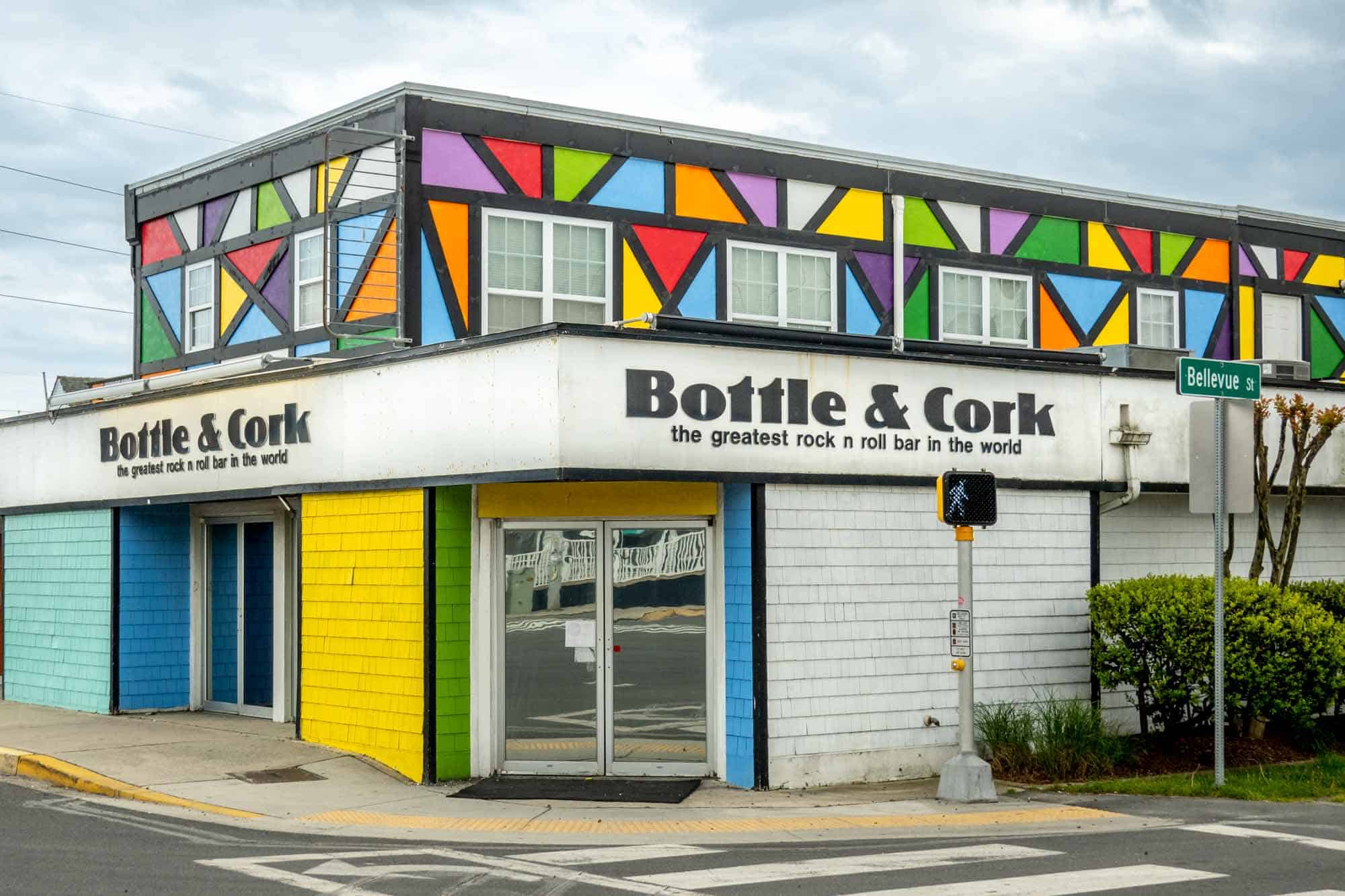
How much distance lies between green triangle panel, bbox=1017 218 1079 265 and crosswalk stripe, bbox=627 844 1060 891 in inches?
A: 430

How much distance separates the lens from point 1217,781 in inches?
519

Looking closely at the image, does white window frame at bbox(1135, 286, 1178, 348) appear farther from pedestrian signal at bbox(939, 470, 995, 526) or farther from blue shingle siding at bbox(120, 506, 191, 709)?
blue shingle siding at bbox(120, 506, 191, 709)

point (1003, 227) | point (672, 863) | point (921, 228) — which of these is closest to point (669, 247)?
point (921, 228)

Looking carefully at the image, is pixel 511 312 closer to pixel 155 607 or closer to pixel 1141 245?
pixel 155 607

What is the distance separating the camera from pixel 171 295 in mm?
19859

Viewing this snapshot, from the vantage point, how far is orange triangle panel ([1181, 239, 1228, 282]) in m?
21.1

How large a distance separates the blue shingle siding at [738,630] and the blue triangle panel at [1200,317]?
10083 mm

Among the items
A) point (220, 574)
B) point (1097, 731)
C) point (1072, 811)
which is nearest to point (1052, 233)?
point (1097, 731)

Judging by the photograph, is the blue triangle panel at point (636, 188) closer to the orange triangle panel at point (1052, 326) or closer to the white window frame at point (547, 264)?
the white window frame at point (547, 264)

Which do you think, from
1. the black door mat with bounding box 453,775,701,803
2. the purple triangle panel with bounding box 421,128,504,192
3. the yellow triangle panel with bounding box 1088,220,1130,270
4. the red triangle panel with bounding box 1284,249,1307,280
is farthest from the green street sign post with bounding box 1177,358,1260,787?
the red triangle panel with bounding box 1284,249,1307,280

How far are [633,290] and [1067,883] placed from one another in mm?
9386

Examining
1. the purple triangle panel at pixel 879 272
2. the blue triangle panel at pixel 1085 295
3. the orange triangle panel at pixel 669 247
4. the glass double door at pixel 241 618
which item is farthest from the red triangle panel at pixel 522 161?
the blue triangle panel at pixel 1085 295

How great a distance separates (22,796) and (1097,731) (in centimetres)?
985

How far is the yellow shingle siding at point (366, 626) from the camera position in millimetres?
13898
